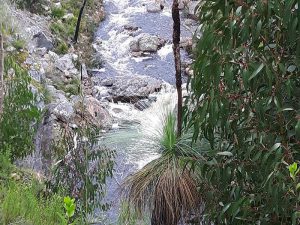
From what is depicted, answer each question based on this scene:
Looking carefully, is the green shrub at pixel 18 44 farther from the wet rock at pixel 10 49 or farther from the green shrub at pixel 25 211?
the green shrub at pixel 25 211

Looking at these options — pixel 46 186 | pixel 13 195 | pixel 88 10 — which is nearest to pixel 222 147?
pixel 13 195

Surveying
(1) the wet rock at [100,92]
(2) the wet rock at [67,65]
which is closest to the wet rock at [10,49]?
(2) the wet rock at [67,65]

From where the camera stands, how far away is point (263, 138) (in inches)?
91.7

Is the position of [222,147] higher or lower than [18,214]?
higher

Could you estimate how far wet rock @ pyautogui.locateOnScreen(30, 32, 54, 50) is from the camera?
404 inches

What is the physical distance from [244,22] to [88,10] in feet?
36.4

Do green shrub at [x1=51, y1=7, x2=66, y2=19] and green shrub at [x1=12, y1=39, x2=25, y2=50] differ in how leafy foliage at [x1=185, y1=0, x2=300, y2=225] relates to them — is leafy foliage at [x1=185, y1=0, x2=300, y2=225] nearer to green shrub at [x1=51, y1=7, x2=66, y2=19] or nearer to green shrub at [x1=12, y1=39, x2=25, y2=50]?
green shrub at [x1=12, y1=39, x2=25, y2=50]

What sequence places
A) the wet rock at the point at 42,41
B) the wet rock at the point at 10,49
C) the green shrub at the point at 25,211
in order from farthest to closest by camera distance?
the wet rock at the point at 42,41 → the wet rock at the point at 10,49 → the green shrub at the point at 25,211

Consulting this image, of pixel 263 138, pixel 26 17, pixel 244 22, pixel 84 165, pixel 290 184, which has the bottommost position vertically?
pixel 84 165

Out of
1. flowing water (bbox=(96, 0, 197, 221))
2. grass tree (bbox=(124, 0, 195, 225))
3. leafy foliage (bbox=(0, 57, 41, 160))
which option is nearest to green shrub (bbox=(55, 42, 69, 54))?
flowing water (bbox=(96, 0, 197, 221))

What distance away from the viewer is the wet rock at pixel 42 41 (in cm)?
1027

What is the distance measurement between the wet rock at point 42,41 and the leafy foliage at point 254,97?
7.96 m

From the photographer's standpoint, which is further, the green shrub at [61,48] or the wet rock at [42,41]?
the green shrub at [61,48]

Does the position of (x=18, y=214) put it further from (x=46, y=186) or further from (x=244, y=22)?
(x=244, y=22)
